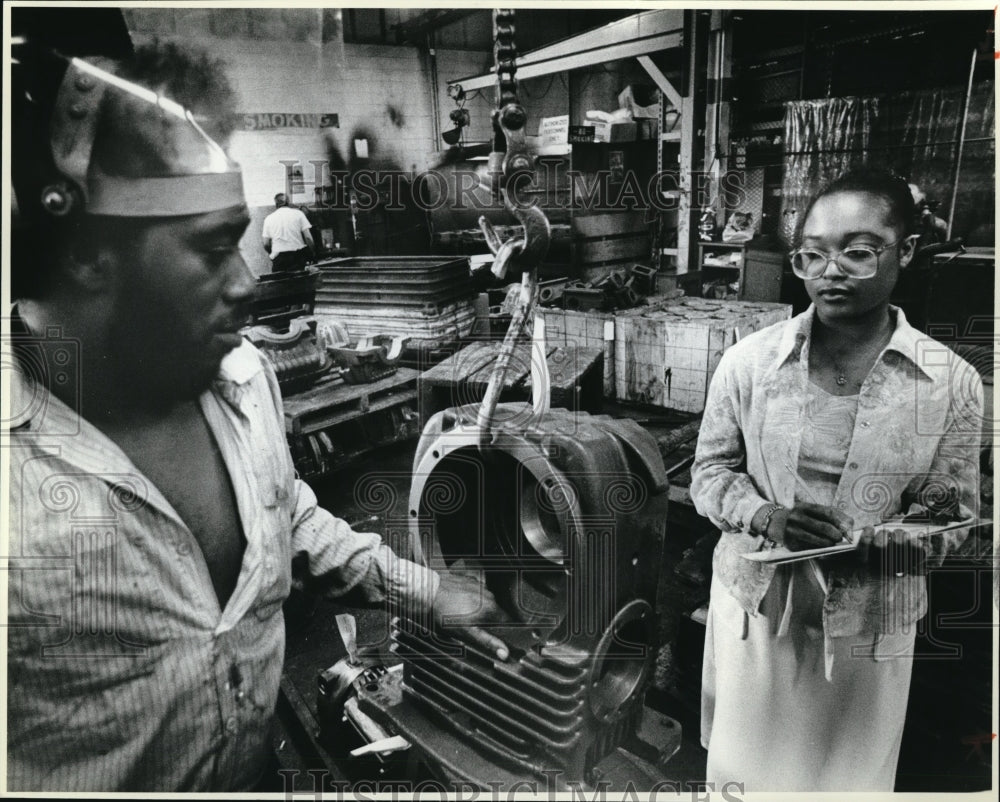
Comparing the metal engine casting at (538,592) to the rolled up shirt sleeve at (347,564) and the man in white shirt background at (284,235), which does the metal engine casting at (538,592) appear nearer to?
the rolled up shirt sleeve at (347,564)

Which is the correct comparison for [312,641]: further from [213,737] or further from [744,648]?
[744,648]

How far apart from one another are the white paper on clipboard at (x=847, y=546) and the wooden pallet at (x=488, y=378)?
512mm

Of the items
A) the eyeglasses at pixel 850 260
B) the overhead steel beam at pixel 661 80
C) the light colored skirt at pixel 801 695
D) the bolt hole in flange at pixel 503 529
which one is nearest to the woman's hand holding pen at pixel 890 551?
the light colored skirt at pixel 801 695

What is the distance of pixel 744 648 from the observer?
1.56 metres

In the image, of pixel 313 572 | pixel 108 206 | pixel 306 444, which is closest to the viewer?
pixel 108 206

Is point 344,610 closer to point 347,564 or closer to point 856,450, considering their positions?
point 347,564

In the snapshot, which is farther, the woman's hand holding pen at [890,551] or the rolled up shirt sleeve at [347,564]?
the rolled up shirt sleeve at [347,564]

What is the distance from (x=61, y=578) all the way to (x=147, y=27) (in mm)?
1274

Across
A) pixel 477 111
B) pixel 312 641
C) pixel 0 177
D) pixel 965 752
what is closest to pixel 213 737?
pixel 312 641

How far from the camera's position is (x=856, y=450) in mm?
1476

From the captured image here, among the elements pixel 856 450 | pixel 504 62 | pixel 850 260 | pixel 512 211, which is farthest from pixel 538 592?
pixel 504 62

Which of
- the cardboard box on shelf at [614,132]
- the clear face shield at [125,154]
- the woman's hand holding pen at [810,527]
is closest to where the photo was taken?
the clear face shield at [125,154]

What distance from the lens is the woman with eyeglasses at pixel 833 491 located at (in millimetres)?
1458

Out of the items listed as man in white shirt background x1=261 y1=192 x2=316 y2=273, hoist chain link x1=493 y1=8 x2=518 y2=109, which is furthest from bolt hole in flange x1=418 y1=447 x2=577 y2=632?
hoist chain link x1=493 y1=8 x2=518 y2=109
